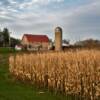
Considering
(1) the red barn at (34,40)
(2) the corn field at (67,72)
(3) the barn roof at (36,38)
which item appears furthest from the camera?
(3) the barn roof at (36,38)

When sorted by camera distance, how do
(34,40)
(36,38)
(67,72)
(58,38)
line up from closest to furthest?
(67,72)
(58,38)
(34,40)
(36,38)

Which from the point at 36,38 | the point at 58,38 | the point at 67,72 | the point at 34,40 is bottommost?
the point at 67,72

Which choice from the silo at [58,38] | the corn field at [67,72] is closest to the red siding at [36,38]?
the silo at [58,38]

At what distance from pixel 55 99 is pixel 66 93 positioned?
944mm

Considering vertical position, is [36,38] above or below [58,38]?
above

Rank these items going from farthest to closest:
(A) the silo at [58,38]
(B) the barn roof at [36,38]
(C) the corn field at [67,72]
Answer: (B) the barn roof at [36,38], (A) the silo at [58,38], (C) the corn field at [67,72]

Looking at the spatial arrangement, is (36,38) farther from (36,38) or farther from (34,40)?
(34,40)

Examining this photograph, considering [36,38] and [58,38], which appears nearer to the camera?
[58,38]

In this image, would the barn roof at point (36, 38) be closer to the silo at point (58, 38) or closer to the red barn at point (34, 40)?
the red barn at point (34, 40)

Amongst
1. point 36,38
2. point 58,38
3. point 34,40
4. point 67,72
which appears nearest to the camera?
point 67,72

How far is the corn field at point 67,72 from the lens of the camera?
1275 centimetres

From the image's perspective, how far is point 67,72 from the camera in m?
14.8

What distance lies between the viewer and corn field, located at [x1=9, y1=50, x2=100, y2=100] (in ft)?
41.8

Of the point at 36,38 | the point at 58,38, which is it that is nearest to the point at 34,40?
the point at 36,38
